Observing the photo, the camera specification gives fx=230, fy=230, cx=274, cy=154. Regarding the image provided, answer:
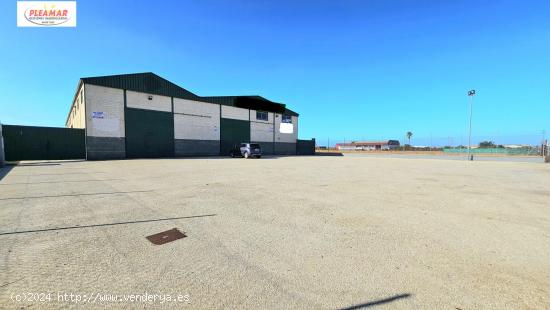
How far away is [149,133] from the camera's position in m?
24.1

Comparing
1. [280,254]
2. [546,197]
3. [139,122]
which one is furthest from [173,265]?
[139,122]

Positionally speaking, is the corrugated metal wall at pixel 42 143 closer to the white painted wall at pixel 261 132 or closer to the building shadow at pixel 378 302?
the white painted wall at pixel 261 132

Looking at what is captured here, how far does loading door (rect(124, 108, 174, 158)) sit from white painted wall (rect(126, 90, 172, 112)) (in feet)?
1.42

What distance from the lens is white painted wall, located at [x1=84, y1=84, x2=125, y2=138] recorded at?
20.5m

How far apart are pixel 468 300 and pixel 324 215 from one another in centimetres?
284

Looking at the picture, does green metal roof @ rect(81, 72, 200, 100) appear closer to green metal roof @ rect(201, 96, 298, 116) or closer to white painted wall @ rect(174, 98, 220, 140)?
white painted wall @ rect(174, 98, 220, 140)

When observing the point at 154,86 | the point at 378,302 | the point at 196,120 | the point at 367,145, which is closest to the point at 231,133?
the point at 196,120

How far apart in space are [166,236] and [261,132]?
32251 mm

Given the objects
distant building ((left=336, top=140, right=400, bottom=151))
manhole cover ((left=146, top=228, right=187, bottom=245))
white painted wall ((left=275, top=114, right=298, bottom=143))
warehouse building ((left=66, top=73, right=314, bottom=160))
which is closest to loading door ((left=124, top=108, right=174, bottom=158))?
warehouse building ((left=66, top=73, right=314, bottom=160))

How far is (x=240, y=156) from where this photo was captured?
2861cm

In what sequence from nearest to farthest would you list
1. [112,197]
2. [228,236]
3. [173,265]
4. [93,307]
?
[93,307], [173,265], [228,236], [112,197]

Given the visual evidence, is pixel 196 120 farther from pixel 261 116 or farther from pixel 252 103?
pixel 261 116

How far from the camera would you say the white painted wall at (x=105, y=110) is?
20.5 m

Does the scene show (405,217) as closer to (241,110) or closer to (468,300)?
(468,300)
